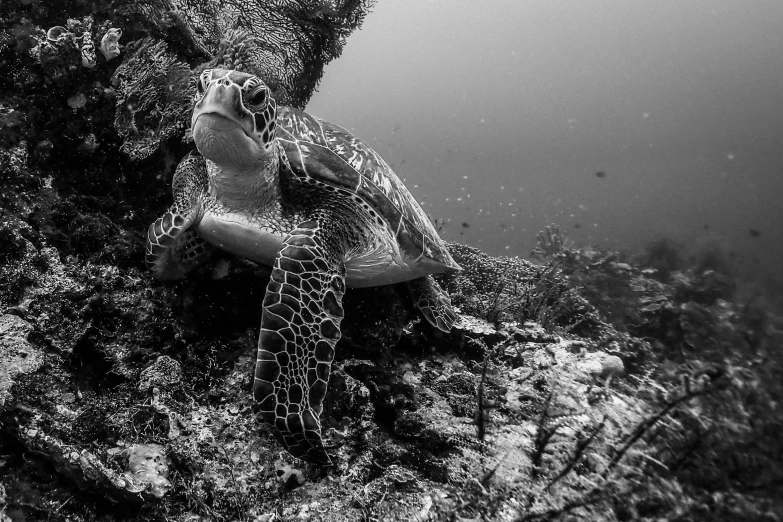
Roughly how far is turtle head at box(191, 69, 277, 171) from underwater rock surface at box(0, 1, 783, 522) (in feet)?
2.66

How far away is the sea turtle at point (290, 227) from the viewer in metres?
1.78

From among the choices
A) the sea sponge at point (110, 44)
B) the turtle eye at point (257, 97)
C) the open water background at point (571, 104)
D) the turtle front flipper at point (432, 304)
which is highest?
the open water background at point (571, 104)

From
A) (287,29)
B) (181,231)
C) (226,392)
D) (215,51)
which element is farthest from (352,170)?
(287,29)

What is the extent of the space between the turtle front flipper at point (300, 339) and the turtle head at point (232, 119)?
1.82ft

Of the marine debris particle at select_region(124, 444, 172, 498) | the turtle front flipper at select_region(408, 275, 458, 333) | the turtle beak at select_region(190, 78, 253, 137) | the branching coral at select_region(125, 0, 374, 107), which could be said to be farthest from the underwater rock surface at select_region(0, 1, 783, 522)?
the turtle beak at select_region(190, 78, 253, 137)

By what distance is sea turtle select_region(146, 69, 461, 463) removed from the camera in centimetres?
178

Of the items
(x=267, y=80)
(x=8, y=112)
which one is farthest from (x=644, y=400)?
(x=267, y=80)

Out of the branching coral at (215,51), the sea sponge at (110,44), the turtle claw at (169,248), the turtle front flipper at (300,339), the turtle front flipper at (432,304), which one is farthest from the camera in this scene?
the turtle front flipper at (432,304)

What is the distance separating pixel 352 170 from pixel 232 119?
34.9 inches

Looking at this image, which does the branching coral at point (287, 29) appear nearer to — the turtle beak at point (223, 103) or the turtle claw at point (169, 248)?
the turtle beak at point (223, 103)

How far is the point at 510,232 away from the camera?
77000mm

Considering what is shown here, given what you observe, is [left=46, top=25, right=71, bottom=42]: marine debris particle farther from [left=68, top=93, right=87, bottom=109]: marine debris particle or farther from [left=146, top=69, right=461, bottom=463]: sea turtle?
[left=146, top=69, right=461, bottom=463]: sea turtle

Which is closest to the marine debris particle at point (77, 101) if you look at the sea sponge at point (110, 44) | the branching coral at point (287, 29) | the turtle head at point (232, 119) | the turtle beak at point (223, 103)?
the sea sponge at point (110, 44)

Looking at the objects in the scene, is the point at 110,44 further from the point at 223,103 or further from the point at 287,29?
the point at 287,29
